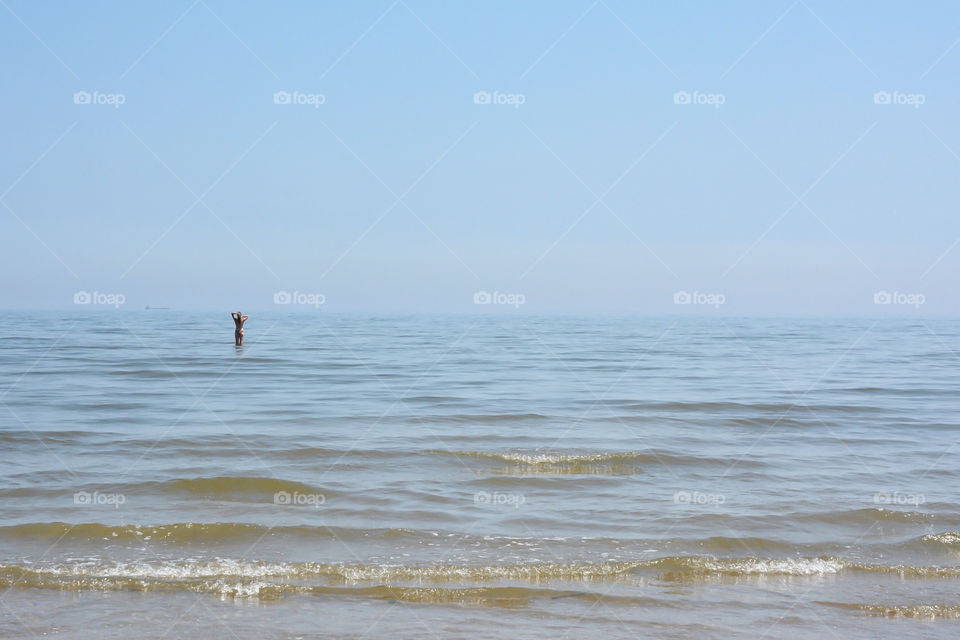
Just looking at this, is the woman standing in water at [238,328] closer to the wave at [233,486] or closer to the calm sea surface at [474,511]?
the calm sea surface at [474,511]

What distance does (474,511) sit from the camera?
34.7 ft

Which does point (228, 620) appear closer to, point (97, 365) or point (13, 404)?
point (13, 404)

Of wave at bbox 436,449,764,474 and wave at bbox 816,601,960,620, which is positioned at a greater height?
wave at bbox 436,449,764,474

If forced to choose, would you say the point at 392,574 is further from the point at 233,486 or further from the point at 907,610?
the point at 907,610

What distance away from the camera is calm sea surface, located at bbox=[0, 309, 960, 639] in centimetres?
Answer: 728

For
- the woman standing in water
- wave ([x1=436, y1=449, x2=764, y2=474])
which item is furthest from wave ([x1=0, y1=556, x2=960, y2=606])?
the woman standing in water

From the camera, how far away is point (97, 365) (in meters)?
28.1

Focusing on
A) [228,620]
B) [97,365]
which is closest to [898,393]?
[228,620]

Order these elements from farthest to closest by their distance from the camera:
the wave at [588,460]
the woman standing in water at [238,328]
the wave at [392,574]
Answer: the woman standing in water at [238,328], the wave at [588,460], the wave at [392,574]

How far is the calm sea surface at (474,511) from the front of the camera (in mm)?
7281

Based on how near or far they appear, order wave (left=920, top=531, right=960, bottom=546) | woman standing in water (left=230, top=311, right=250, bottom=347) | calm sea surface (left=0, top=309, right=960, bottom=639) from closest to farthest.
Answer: calm sea surface (left=0, top=309, right=960, bottom=639)
wave (left=920, top=531, right=960, bottom=546)
woman standing in water (left=230, top=311, right=250, bottom=347)

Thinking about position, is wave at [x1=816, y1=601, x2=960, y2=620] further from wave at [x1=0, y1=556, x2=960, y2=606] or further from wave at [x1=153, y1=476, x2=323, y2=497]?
wave at [x1=153, y1=476, x2=323, y2=497]

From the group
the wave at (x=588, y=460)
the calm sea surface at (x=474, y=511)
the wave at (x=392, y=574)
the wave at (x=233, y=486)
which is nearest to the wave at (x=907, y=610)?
the calm sea surface at (x=474, y=511)

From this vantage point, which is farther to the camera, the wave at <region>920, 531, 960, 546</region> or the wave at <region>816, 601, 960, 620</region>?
the wave at <region>920, 531, 960, 546</region>
